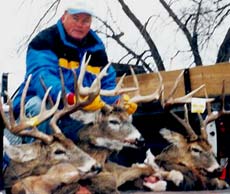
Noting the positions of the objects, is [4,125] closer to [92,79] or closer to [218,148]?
[92,79]

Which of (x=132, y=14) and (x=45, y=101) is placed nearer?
(x=45, y=101)

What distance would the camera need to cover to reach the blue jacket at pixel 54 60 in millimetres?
6141

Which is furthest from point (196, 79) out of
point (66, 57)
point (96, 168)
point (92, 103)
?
point (96, 168)

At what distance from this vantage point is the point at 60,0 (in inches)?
271

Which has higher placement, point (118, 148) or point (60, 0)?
point (60, 0)

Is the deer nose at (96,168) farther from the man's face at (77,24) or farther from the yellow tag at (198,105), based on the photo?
the yellow tag at (198,105)

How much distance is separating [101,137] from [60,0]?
1.44m

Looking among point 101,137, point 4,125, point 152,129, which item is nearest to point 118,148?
point 101,137

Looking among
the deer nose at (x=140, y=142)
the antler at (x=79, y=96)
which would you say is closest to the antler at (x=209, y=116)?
the deer nose at (x=140, y=142)

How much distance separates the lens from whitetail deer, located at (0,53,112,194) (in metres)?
5.85

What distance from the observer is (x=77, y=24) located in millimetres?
6387

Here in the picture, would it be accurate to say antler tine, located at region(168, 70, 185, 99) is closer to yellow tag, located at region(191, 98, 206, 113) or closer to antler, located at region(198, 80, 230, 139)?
yellow tag, located at region(191, 98, 206, 113)

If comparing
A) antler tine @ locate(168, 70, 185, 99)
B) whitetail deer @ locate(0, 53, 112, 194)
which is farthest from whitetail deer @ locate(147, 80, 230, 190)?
whitetail deer @ locate(0, 53, 112, 194)

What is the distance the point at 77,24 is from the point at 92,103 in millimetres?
740
